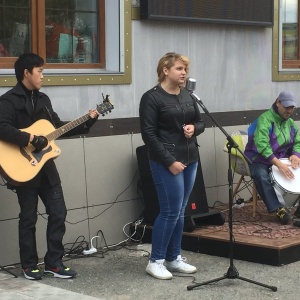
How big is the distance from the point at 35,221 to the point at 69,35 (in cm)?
229

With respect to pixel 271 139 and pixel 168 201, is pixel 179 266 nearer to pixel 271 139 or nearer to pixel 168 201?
pixel 168 201

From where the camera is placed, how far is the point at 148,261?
26.5 ft

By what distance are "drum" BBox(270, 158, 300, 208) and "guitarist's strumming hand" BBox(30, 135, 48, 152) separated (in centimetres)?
282

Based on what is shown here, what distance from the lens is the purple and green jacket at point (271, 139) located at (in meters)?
8.95

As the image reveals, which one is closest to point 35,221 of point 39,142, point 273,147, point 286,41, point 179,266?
point 39,142

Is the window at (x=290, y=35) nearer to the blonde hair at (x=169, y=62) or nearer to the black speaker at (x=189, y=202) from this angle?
the black speaker at (x=189, y=202)

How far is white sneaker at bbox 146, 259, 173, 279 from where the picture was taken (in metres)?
7.36

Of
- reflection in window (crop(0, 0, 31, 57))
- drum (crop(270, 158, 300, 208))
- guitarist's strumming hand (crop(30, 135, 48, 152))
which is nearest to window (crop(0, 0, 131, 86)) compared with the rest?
reflection in window (crop(0, 0, 31, 57))

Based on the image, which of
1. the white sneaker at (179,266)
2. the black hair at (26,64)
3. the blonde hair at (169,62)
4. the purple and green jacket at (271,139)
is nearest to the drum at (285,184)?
the purple and green jacket at (271,139)

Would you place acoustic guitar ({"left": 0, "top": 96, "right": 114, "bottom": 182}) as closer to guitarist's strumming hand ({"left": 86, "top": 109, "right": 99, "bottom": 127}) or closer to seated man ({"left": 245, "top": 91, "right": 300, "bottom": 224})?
guitarist's strumming hand ({"left": 86, "top": 109, "right": 99, "bottom": 127})

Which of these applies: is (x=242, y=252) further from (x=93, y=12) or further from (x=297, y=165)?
(x=93, y=12)

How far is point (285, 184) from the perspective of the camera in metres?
8.84

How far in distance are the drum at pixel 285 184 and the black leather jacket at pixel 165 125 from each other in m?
1.82

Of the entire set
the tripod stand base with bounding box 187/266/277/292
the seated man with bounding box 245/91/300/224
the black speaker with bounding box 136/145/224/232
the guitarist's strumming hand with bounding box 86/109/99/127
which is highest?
the guitarist's strumming hand with bounding box 86/109/99/127
